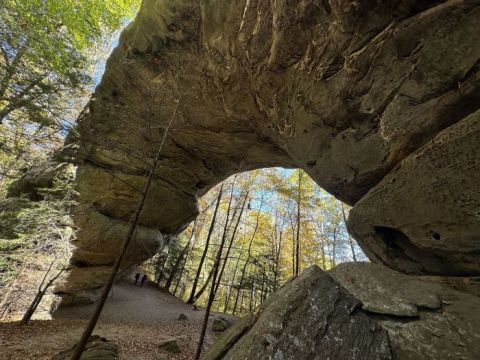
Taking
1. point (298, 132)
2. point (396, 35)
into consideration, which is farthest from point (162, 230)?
point (396, 35)

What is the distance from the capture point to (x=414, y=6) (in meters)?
4.37

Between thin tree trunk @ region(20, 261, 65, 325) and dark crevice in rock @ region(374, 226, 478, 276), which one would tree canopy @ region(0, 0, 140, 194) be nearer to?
thin tree trunk @ region(20, 261, 65, 325)

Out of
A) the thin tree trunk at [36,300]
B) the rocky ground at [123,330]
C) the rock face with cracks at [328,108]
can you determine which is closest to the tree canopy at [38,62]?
the rock face with cracks at [328,108]

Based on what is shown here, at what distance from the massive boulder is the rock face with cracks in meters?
1.35

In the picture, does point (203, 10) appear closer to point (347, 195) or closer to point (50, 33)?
point (50, 33)

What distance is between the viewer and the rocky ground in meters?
7.13

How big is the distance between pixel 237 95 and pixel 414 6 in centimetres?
613

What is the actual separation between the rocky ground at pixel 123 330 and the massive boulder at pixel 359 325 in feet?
20.7

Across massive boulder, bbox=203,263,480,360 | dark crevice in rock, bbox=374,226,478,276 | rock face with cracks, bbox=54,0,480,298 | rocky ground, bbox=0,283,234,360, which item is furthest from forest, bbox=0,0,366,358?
dark crevice in rock, bbox=374,226,478,276

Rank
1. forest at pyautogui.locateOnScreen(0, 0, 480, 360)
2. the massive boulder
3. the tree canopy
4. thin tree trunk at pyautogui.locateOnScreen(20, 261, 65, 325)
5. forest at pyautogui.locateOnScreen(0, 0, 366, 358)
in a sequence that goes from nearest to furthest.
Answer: the massive boulder → forest at pyautogui.locateOnScreen(0, 0, 480, 360) → the tree canopy → forest at pyautogui.locateOnScreen(0, 0, 366, 358) → thin tree trunk at pyautogui.locateOnScreen(20, 261, 65, 325)

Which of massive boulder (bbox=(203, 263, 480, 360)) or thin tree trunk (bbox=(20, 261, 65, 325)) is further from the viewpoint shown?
thin tree trunk (bbox=(20, 261, 65, 325))

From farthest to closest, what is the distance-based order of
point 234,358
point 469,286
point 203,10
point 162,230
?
point 162,230, point 203,10, point 469,286, point 234,358

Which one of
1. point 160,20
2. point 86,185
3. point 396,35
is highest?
point 160,20

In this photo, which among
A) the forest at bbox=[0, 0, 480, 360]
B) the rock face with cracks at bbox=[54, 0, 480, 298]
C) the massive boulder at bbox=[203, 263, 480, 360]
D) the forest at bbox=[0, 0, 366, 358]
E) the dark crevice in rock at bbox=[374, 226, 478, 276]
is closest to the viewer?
the massive boulder at bbox=[203, 263, 480, 360]
